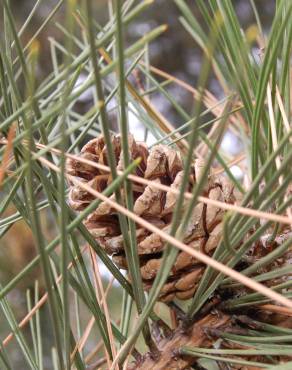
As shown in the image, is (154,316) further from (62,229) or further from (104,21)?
(104,21)

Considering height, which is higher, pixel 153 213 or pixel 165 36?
pixel 153 213

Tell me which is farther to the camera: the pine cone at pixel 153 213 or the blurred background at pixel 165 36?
the blurred background at pixel 165 36

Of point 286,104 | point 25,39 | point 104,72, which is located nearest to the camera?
point 104,72

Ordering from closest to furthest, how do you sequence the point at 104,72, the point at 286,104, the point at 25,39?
the point at 104,72 → the point at 286,104 → the point at 25,39

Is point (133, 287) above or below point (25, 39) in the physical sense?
below

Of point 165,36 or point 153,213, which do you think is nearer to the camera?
point 153,213

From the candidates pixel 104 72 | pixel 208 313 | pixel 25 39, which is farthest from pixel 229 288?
pixel 25 39

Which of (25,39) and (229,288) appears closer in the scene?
(229,288)

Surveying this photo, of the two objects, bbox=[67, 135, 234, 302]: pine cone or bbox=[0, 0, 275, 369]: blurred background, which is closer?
bbox=[67, 135, 234, 302]: pine cone
